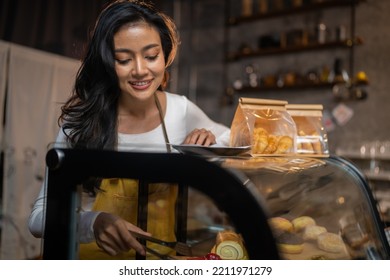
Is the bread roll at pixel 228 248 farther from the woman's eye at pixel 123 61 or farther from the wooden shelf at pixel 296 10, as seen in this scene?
the wooden shelf at pixel 296 10

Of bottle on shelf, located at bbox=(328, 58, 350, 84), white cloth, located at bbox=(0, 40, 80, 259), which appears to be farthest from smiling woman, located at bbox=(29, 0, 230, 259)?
bottle on shelf, located at bbox=(328, 58, 350, 84)

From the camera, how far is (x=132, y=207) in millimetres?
957

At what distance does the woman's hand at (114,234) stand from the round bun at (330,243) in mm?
524

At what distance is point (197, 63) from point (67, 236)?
3.47 m

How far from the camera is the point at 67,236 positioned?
85cm

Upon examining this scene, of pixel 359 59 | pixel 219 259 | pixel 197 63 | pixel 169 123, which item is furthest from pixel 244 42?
pixel 219 259

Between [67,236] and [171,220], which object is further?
[171,220]

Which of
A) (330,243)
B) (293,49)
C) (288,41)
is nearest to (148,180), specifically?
(330,243)

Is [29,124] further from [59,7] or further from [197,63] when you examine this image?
[197,63]

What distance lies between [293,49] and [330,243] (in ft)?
8.87

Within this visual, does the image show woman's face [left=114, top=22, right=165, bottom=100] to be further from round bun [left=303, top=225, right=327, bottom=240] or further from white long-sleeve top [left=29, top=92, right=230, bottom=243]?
round bun [left=303, top=225, right=327, bottom=240]

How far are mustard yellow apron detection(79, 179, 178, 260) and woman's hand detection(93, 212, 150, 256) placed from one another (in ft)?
0.05

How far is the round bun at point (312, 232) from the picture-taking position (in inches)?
43.8

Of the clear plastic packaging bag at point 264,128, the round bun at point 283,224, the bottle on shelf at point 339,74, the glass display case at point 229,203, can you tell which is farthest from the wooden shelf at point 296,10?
the round bun at point 283,224
